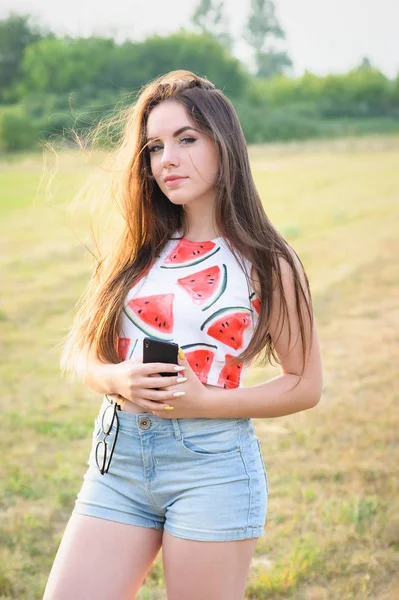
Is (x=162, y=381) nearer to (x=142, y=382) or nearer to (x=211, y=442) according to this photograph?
(x=142, y=382)

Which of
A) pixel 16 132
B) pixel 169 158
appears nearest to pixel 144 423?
pixel 169 158

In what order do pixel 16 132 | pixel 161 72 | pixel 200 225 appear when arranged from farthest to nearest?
pixel 161 72, pixel 16 132, pixel 200 225

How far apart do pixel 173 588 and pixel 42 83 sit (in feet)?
109

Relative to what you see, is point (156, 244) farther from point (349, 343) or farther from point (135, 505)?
point (349, 343)

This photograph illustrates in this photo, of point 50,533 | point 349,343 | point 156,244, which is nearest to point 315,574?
point 50,533

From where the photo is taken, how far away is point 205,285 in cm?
230

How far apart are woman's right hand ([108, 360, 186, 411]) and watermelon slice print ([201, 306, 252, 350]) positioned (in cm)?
18

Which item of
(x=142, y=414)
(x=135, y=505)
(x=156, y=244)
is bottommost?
(x=135, y=505)

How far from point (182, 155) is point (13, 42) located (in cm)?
3714

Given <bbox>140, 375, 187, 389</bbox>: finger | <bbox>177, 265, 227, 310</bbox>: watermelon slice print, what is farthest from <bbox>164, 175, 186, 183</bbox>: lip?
<bbox>140, 375, 187, 389</bbox>: finger

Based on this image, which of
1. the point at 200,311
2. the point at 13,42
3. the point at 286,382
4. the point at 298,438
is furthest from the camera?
the point at 13,42

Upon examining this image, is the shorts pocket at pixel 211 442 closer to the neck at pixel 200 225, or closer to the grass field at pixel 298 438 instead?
the neck at pixel 200 225

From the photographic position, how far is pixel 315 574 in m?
3.63

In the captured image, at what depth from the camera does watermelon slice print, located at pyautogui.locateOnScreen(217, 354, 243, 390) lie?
2273mm
